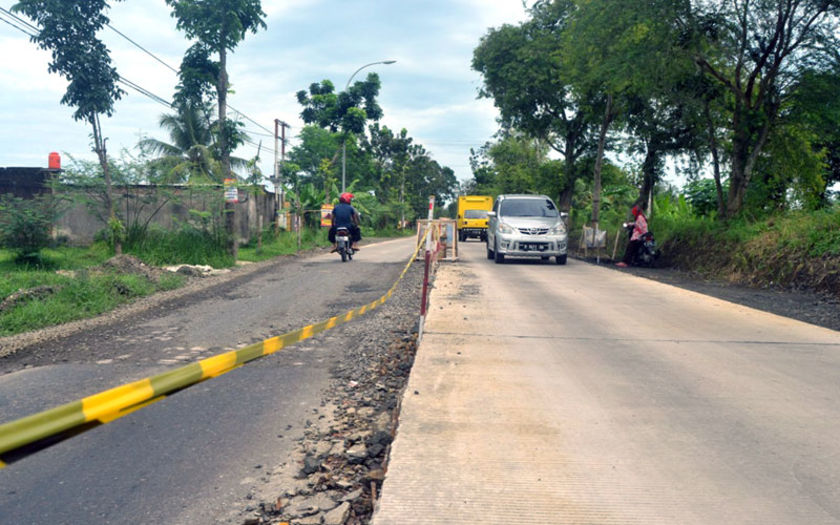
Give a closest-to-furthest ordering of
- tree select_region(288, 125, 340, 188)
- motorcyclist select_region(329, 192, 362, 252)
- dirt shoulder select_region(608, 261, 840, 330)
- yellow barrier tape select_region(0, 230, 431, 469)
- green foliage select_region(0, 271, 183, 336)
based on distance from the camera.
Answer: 1. yellow barrier tape select_region(0, 230, 431, 469)
2. green foliage select_region(0, 271, 183, 336)
3. dirt shoulder select_region(608, 261, 840, 330)
4. motorcyclist select_region(329, 192, 362, 252)
5. tree select_region(288, 125, 340, 188)

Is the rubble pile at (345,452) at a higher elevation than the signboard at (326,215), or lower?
lower

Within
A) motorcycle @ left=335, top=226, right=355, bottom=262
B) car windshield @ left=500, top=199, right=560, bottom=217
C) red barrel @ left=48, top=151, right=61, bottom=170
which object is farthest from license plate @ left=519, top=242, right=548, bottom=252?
red barrel @ left=48, top=151, right=61, bottom=170

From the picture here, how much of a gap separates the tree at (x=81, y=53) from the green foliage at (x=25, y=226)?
73.0 inches

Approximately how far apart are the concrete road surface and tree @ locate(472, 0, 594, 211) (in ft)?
67.4

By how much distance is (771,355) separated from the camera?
5.96 m

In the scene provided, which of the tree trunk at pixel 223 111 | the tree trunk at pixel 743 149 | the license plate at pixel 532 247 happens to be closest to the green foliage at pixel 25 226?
the tree trunk at pixel 223 111

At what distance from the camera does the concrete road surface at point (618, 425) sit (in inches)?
114

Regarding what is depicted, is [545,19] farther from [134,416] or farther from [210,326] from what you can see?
[134,416]

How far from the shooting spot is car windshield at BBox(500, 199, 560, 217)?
18.0 m

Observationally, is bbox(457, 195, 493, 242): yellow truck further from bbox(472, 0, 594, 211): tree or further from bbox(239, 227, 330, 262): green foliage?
bbox(239, 227, 330, 262): green foliage

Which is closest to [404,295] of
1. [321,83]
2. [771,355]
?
[771,355]

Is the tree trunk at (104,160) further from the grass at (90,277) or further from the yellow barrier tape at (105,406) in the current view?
the yellow barrier tape at (105,406)

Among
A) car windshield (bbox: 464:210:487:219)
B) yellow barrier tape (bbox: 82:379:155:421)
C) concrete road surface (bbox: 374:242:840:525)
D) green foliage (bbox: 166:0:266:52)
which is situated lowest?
concrete road surface (bbox: 374:242:840:525)

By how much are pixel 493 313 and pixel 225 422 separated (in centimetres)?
451
